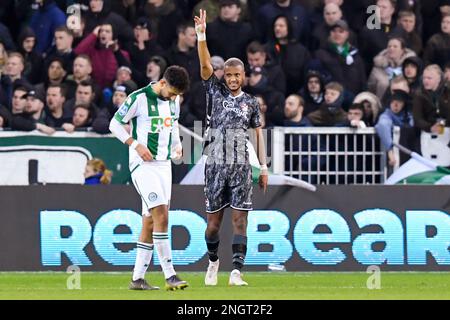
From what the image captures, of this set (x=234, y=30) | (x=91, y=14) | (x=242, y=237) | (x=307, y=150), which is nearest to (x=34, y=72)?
(x=91, y=14)

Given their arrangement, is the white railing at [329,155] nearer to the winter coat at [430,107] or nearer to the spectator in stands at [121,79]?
the winter coat at [430,107]

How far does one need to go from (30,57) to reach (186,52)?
230 cm

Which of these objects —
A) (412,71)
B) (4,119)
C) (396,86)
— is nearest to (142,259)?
(4,119)

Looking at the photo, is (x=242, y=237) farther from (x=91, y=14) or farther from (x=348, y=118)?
(x=91, y=14)

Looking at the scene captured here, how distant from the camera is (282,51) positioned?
22.3 metres

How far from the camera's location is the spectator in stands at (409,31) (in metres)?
23.0

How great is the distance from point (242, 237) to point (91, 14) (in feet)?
25.4

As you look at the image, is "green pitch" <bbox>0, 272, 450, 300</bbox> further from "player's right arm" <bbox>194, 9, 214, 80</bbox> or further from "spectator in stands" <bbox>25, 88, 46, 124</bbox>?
"spectator in stands" <bbox>25, 88, 46, 124</bbox>

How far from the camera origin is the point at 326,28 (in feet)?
74.3

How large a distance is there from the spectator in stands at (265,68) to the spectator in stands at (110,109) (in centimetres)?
177

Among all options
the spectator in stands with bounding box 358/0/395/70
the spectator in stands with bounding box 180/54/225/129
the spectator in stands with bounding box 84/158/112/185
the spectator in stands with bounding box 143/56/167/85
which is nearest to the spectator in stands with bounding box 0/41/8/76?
the spectator in stands with bounding box 143/56/167/85

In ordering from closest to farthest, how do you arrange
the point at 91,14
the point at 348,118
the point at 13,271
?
the point at 13,271
the point at 348,118
the point at 91,14

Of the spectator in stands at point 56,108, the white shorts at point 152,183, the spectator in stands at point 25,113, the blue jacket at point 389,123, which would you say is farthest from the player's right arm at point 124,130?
the blue jacket at point 389,123

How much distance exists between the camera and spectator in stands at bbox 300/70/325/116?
21.5 meters
